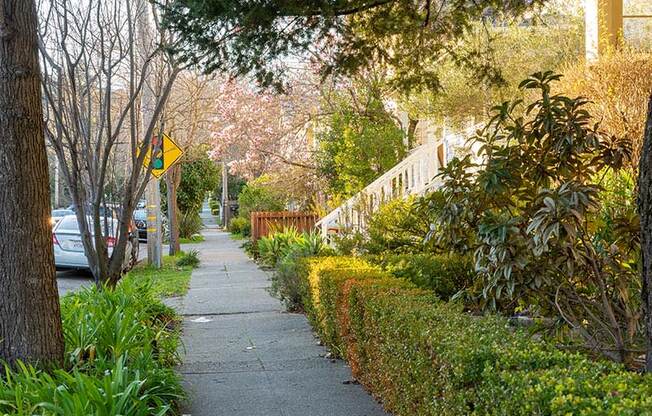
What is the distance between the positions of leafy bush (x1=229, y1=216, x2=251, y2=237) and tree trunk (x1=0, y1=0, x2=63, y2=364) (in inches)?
944

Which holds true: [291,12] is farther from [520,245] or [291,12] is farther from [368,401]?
[368,401]

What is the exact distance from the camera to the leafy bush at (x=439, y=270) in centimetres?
918

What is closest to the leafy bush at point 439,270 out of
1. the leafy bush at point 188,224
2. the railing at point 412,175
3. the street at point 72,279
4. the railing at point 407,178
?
the railing at point 412,175

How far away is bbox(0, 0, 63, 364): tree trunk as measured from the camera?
17.6 ft

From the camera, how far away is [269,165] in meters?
24.7

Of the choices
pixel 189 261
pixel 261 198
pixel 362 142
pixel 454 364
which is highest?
pixel 362 142

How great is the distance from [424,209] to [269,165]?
17.3 metres

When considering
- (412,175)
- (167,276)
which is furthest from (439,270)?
(167,276)

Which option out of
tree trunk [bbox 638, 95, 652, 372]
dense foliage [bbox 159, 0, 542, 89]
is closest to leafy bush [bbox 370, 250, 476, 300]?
dense foliage [bbox 159, 0, 542, 89]

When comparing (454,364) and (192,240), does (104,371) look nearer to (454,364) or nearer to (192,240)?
(454,364)

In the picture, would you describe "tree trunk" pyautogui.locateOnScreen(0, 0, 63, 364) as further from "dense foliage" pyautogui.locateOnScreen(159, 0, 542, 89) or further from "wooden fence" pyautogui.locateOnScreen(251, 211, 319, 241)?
"wooden fence" pyautogui.locateOnScreen(251, 211, 319, 241)

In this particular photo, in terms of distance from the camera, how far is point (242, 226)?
109ft

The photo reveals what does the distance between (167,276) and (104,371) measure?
11.8m

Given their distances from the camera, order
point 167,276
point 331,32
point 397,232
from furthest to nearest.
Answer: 1. point 167,276
2. point 397,232
3. point 331,32
